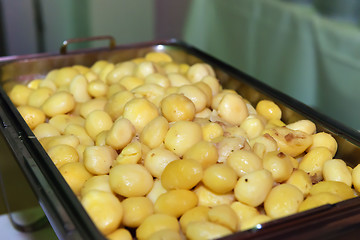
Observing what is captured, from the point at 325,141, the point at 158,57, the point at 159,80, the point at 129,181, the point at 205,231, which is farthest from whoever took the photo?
the point at 158,57

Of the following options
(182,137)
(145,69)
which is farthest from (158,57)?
(182,137)

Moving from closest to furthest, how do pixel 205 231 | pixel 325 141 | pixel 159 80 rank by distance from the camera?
pixel 205 231 → pixel 325 141 → pixel 159 80

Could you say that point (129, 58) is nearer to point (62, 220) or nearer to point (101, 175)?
point (101, 175)

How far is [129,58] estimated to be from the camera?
3.76 ft

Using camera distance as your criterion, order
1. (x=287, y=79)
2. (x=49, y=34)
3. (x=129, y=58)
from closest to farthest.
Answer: (x=129, y=58)
(x=287, y=79)
(x=49, y=34)

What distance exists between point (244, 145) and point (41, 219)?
0.33m

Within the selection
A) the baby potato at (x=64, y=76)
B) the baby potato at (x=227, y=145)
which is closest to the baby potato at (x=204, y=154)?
the baby potato at (x=227, y=145)

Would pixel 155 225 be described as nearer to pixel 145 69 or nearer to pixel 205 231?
pixel 205 231

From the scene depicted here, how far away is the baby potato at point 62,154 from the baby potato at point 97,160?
4 cm

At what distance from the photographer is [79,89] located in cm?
95

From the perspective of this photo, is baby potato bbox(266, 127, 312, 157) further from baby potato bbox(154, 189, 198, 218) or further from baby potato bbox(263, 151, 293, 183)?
baby potato bbox(154, 189, 198, 218)

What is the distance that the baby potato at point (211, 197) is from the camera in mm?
609

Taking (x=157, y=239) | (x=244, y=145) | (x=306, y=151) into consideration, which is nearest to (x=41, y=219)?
(x=157, y=239)

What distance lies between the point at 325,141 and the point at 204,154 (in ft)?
0.70
